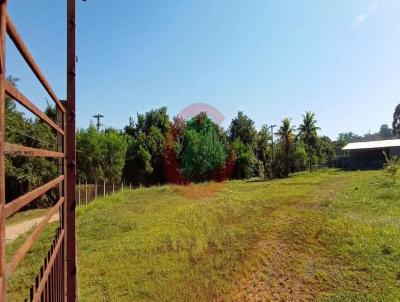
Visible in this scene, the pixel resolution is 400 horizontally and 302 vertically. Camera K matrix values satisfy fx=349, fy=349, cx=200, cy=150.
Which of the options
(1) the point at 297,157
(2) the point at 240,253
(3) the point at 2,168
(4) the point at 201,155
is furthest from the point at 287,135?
(3) the point at 2,168

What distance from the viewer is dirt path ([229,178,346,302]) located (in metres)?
6.08

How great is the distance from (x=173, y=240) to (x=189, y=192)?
8.67 metres

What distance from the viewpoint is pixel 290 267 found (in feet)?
23.0

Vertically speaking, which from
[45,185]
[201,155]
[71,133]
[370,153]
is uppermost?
[201,155]

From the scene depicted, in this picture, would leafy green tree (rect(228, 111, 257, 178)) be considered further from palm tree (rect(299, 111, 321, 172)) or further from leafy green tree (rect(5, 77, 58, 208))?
leafy green tree (rect(5, 77, 58, 208))

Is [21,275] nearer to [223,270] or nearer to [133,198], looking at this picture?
[223,270]

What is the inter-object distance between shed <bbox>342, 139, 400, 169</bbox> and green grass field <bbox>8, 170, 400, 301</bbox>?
21.0 m

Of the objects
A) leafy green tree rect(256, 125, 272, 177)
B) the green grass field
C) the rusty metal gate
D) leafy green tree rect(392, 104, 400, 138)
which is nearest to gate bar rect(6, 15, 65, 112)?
the rusty metal gate

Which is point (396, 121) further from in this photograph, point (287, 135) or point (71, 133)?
point (71, 133)

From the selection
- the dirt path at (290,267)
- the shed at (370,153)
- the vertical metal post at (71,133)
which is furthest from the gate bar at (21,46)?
the shed at (370,153)

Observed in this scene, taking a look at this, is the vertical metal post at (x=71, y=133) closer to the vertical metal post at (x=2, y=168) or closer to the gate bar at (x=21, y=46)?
the gate bar at (x=21, y=46)

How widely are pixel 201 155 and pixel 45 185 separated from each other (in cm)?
2700

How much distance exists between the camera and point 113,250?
827 cm

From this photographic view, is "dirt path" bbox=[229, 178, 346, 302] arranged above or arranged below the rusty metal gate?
below
